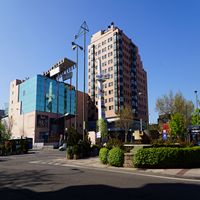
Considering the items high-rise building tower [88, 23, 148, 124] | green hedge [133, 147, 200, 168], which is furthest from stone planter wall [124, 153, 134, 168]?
high-rise building tower [88, 23, 148, 124]

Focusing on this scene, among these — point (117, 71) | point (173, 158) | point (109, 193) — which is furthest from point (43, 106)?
point (109, 193)

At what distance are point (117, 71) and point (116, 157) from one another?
84005 millimetres

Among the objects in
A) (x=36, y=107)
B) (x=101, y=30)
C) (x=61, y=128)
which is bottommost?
(x=61, y=128)

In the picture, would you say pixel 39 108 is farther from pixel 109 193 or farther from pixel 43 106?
pixel 109 193

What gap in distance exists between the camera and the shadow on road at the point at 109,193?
839cm

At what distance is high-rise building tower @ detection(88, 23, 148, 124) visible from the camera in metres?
100

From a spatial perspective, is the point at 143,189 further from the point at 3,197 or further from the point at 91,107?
the point at 91,107

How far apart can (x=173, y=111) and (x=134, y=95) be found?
→ 176 feet

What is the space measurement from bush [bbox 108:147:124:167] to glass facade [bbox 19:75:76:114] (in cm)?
7239

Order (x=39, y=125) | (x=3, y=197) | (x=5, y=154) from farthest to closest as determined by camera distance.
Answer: (x=39, y=125), (x=5, y=154), (x=3, y=197)

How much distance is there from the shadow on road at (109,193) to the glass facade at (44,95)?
8096 centimetres

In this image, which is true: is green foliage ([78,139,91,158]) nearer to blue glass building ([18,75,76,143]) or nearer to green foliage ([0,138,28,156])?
green foliage ([0,138,28,156])

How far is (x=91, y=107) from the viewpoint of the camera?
11338cm

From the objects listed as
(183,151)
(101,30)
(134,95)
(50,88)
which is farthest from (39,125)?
(183,151)
